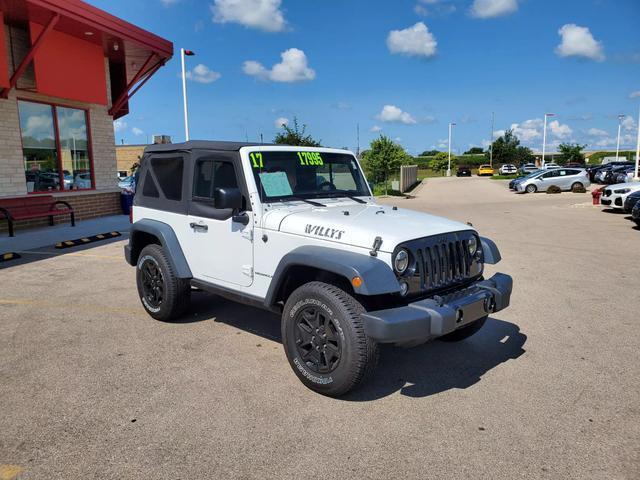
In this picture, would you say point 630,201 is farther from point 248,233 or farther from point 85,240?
point 85,240

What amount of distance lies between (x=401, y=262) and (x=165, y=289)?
2.75 m

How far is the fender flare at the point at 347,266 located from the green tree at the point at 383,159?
25.3m

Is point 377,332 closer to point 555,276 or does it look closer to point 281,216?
point 281,216

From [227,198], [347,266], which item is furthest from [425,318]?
[227,198]

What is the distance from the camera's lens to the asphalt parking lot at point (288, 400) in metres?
2.84

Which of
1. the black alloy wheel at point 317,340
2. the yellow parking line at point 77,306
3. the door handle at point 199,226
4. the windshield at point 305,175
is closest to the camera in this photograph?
the black alloy wheel at point 317,340

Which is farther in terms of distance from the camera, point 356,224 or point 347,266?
point 356,224

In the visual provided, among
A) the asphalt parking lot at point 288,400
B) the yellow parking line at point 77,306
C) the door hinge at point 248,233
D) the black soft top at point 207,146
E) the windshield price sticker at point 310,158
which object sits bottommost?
the asphalt parking lot at point 288,400

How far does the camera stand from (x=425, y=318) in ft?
10.7

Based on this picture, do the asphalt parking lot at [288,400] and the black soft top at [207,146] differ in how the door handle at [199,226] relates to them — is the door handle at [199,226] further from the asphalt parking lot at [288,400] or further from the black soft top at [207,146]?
the asphalt parking lot at [288,400]

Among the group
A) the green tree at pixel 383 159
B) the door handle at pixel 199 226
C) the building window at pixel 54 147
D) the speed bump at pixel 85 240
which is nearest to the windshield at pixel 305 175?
the door handle at pixel 199 226

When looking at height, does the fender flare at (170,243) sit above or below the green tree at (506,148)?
below

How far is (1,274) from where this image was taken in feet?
25.3

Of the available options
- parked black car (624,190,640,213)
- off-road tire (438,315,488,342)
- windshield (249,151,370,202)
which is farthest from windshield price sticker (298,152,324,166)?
parked black car (624,190,640,213)
